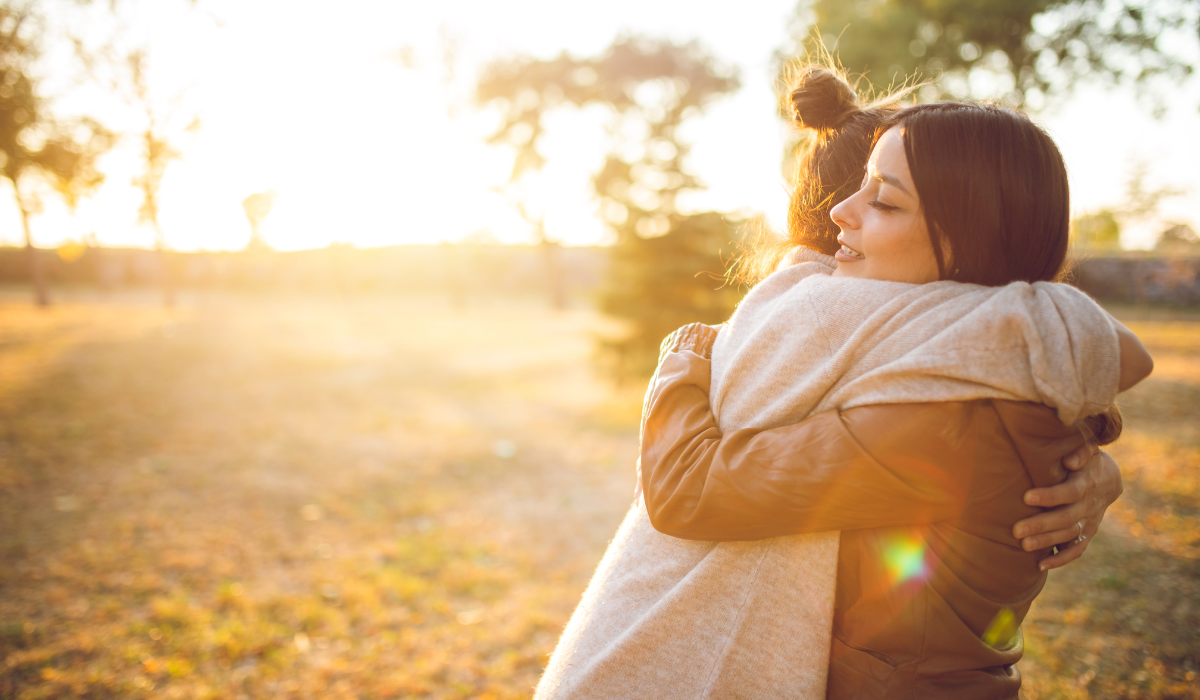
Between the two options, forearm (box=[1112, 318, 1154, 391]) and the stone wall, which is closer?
forearm (box=[1112, 318, 1154, 391])

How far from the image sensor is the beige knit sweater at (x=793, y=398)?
95 cm

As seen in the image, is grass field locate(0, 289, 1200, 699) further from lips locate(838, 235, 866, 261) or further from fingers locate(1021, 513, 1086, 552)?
lips locate(838, 235, 866, 261)

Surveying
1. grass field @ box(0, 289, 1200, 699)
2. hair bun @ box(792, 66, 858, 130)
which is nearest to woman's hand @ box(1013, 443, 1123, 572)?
hair bun @ box(792, 66, 858, 130)

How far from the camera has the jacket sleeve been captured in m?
1.01

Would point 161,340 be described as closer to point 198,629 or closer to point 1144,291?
point 198,629

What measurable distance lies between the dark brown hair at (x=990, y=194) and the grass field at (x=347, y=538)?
319 centimetres

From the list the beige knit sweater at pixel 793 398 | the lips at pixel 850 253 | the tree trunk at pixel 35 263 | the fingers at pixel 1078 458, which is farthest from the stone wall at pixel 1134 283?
the tree trunk at pixel 35 263

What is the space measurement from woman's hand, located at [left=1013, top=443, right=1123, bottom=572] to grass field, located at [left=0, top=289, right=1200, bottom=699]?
2633mm

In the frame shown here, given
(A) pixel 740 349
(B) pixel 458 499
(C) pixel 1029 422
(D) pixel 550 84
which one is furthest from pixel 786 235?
(D) pixel 550 84

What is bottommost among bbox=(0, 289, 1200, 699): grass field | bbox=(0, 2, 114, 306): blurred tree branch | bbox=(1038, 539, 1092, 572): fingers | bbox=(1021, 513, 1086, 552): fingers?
bbox=(0, 289, 1200, 699): grass field

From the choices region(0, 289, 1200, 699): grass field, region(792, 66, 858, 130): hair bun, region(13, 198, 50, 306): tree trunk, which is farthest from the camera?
region(13, 198, 50, 306): tree trunk

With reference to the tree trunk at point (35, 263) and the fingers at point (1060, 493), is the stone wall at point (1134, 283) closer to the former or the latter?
the fingers at point (1060, 493)

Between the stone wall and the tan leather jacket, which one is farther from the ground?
the tan leather jacket

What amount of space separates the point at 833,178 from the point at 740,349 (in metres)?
0.67
